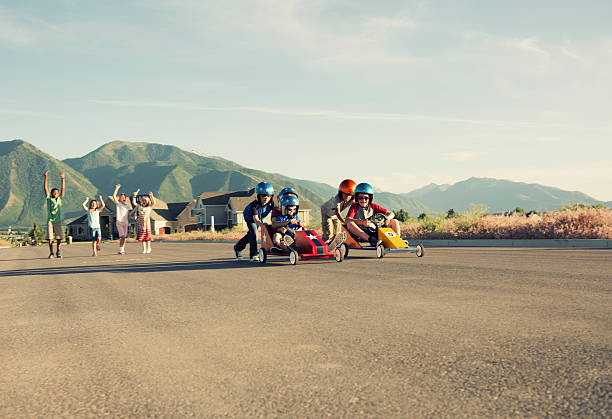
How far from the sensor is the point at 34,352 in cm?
403

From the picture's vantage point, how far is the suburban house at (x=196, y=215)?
80750mm

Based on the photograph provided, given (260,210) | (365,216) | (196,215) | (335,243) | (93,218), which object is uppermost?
(196,215)

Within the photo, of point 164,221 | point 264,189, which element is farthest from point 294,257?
point 164,221

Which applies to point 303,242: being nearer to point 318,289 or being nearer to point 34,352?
point 318,289

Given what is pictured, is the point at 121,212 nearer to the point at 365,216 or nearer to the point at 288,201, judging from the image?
the point at 288,201

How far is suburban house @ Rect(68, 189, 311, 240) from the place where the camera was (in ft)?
265

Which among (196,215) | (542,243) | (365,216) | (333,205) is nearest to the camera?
(365,216)

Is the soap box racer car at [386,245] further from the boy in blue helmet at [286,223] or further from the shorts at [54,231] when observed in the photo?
the shorts at [54,231]

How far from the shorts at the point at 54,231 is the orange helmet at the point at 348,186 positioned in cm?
983

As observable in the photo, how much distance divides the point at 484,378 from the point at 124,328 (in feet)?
11.2

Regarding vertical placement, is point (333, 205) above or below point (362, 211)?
above

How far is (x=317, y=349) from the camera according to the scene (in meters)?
3.83

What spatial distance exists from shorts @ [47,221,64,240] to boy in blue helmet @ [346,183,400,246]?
1011cm

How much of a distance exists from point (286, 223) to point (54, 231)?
9.82m
